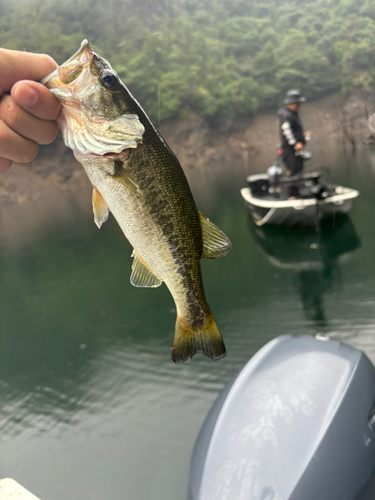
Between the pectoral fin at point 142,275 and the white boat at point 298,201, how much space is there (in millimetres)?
3505

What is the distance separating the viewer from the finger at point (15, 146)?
544 mm

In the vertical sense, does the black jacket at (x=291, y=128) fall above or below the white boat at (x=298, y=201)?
above

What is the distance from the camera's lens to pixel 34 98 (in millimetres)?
458

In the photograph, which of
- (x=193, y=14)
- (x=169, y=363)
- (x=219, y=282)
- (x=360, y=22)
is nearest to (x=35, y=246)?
(x=219, y=282)

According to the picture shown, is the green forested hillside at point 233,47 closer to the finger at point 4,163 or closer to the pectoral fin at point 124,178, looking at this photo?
the finger at point 4,163

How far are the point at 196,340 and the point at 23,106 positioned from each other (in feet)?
1.14

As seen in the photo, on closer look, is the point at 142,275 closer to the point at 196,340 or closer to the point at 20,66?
the point at 196,340

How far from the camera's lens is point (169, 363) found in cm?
284

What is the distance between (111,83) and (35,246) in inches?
222

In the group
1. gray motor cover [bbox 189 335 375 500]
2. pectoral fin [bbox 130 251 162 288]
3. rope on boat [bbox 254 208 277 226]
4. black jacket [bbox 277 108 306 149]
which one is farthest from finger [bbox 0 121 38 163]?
rope on boat [bbox 254 208 277 226]

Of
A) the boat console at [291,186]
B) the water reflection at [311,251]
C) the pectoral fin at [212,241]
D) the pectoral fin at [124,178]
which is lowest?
the water reflection at [311,251]

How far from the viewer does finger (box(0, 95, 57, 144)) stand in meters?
0.52

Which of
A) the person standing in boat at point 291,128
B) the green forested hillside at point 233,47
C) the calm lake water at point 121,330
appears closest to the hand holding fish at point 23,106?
the calm lake water at point 121,330

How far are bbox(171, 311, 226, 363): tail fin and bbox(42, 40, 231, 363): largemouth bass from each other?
0.01 meters
